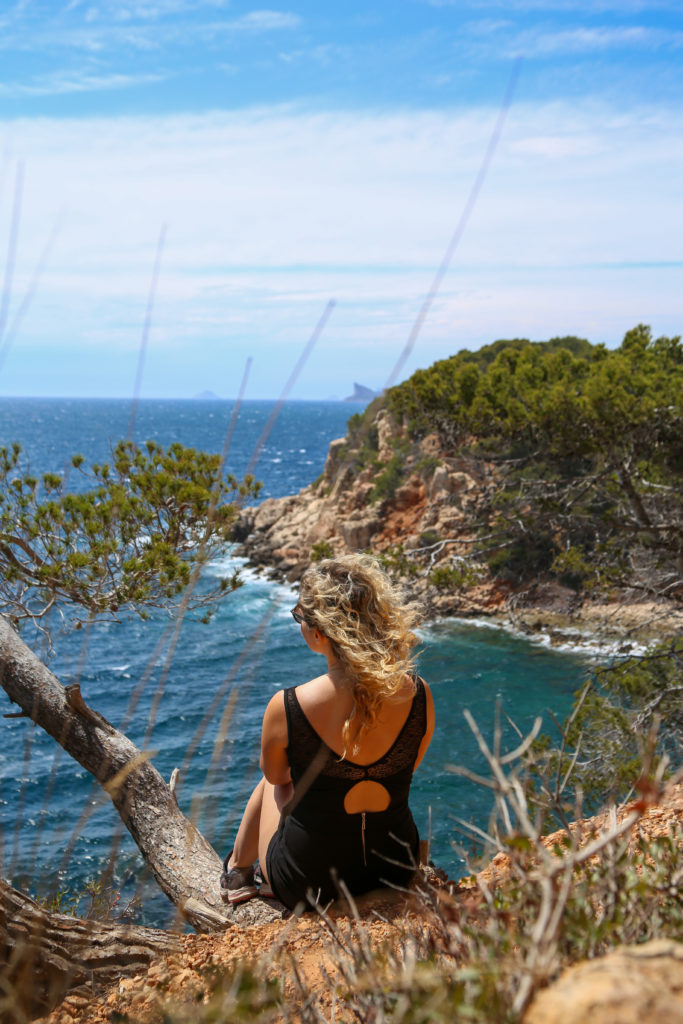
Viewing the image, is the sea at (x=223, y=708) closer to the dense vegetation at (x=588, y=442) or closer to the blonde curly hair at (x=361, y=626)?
the dense vegetation at (x=588, y=442)

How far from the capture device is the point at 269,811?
9.24 feet

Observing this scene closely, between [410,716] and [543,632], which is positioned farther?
[543,632]

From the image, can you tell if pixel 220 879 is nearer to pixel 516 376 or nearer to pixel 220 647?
pixel 516 376

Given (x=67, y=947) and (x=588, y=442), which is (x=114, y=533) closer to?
(x=67, y=947)

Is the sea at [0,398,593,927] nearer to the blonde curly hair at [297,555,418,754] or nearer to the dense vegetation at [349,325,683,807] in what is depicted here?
the dense vegetation at [349,325,683,807]

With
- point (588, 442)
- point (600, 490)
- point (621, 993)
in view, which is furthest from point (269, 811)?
point (600, 490)

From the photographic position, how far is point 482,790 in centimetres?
1173

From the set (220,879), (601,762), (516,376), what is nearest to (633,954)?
(220,879)

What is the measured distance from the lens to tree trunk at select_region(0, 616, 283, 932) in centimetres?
324

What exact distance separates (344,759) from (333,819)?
8.7 inches

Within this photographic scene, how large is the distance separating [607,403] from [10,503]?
6.08 m

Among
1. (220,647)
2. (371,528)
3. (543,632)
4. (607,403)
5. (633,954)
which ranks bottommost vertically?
(220,647)

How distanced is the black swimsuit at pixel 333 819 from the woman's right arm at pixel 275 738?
0.8 inches

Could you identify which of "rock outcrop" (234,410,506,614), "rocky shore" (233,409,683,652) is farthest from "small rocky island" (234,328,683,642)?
"rock outcrop" (234,410,506,614)
